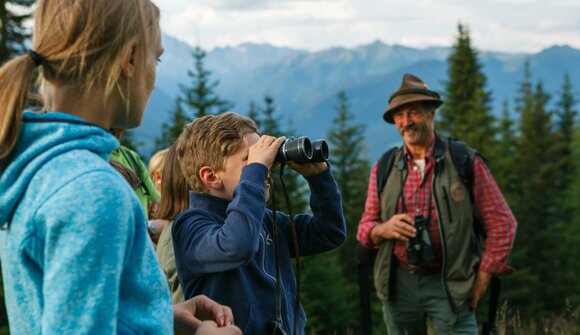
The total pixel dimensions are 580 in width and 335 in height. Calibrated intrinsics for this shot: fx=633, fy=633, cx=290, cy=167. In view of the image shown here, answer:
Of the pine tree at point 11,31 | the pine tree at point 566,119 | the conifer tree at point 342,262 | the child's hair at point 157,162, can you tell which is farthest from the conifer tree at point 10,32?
the pine tree at point 566,119

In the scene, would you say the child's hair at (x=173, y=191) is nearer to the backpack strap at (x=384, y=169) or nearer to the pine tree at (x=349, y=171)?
the backpack strap at (x=384, y=169)

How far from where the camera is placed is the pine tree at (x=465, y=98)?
106 ft

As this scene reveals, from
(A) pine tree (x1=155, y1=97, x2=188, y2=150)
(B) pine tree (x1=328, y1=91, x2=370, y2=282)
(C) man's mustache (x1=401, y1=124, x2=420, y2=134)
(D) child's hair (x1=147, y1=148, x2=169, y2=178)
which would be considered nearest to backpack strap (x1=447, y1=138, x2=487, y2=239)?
(C) man's mustache (x1=401, y1=124, x2=420, y2=134)

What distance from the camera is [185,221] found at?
234 centimetres

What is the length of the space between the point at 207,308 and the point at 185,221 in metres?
0.62

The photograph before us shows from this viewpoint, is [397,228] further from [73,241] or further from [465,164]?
[73,241]

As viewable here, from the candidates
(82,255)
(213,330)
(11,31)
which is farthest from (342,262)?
(82,255)

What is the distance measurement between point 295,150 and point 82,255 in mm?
1130

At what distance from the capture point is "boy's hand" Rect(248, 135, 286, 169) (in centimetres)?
218

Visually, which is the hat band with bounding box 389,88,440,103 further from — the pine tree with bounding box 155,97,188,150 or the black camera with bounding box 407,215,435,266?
the pine tree with bounding box 155,97,188,150

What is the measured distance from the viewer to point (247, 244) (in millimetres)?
2057

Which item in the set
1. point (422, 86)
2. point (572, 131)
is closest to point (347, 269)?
point (572, 131)

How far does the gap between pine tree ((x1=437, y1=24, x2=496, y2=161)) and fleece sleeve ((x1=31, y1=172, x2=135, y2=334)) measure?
3211 centimetres

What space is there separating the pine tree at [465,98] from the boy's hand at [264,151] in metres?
31.1
